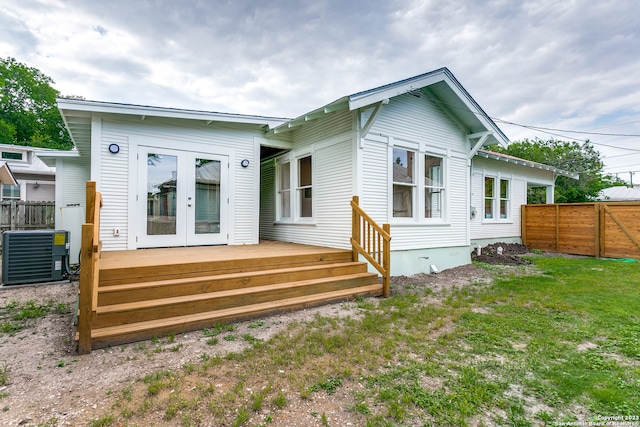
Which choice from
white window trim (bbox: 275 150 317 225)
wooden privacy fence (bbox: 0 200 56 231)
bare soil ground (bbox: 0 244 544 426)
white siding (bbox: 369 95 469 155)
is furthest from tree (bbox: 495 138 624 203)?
wooden privacy fence (bbox: 0 200 56 231)

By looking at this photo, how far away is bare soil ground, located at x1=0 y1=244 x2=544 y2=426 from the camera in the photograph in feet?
6.26

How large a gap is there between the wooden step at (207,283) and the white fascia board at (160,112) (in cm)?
351

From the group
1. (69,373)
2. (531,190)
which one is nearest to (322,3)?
(69,373)

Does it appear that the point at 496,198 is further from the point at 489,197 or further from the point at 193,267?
the point at 193,267

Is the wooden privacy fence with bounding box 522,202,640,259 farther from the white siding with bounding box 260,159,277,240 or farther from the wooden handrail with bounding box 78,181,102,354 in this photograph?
the wooden handrail with bounding box 78,181,102,354

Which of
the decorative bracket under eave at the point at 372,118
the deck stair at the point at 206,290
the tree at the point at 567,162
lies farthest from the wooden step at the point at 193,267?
the tree at the point at 567,162

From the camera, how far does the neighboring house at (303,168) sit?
5.60 metres

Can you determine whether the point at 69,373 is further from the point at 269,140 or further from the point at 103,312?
the point at 269,140

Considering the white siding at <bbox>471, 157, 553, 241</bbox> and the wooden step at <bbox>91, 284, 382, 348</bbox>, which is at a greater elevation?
the white siding at <bbox>471, 157, 553, 241</bbox>

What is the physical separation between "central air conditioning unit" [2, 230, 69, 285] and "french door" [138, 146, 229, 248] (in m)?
1.38

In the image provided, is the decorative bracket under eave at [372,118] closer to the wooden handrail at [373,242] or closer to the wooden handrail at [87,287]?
the wooden handrail at [373,242]

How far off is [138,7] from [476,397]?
10.9 metres

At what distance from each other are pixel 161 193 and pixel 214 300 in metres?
3.33

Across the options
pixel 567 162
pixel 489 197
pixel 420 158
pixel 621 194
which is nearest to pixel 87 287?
pixel 420 158
